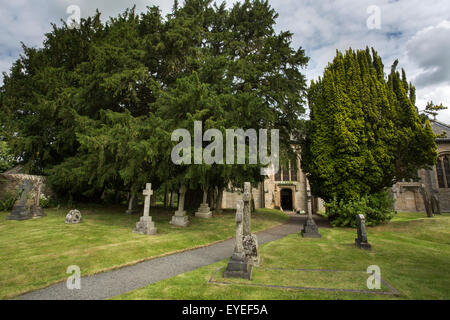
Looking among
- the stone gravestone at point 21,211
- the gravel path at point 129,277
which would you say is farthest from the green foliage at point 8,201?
the gravel path at point 129,277

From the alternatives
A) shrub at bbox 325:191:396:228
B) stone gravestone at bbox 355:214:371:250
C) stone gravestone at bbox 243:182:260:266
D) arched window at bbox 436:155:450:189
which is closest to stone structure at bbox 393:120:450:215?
arched window at bbox 436:155:450:189

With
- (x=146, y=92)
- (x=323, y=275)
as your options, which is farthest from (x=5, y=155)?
(x=323, y=275)

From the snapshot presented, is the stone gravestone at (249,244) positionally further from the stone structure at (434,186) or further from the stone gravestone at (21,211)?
the stone structure at (434,186)

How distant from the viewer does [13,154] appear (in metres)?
14.1

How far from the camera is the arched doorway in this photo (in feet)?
97.6

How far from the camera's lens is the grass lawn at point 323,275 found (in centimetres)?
386

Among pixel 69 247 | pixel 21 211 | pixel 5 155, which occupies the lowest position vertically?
pixel 69 247

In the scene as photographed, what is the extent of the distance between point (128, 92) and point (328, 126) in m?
12.9

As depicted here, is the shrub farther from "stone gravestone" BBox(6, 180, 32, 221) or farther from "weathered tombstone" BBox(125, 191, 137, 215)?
"stone gravestone" BBox(6, 180, 32, 221)

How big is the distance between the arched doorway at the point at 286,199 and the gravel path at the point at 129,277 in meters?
24.2

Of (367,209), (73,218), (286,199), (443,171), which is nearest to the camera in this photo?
(73,218)

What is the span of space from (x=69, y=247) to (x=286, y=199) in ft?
90.5

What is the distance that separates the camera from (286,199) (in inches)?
1206

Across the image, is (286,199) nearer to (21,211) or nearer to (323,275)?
(323,275)
